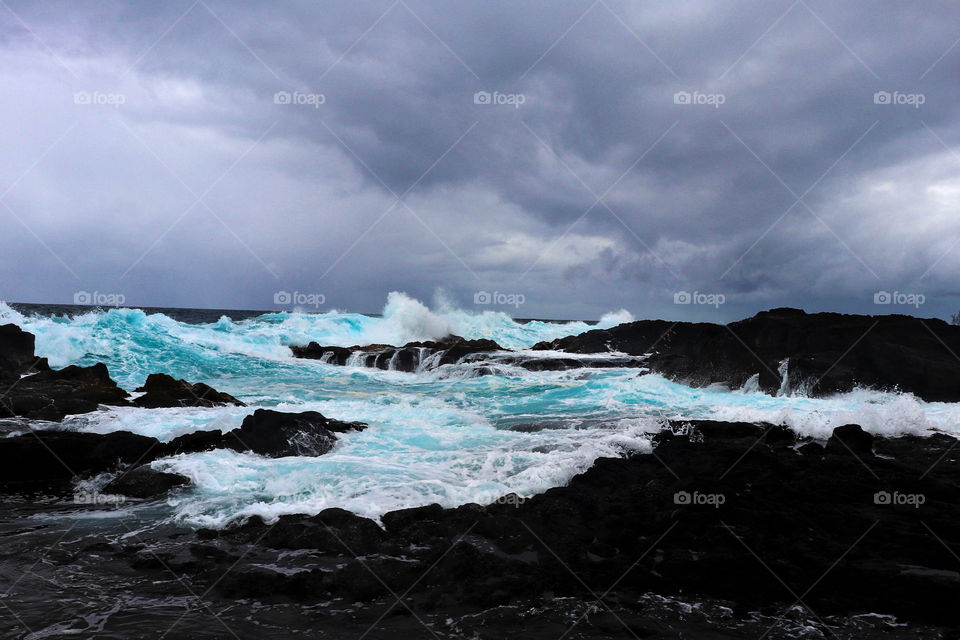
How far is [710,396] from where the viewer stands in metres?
21.6

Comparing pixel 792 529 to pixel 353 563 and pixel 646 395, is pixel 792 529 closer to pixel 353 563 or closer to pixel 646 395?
pixel 353 563

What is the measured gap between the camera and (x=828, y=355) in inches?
838

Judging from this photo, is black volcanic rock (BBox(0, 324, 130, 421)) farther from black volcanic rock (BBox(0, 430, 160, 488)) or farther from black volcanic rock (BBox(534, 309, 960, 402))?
black volcanic rock (BBox(534, 309, 960, 402))

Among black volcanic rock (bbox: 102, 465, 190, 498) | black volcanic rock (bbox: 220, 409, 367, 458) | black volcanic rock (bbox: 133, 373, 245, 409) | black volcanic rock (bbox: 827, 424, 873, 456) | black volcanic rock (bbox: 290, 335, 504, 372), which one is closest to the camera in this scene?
black volcanic rock (bbox: 102, 465, 190, 498)
